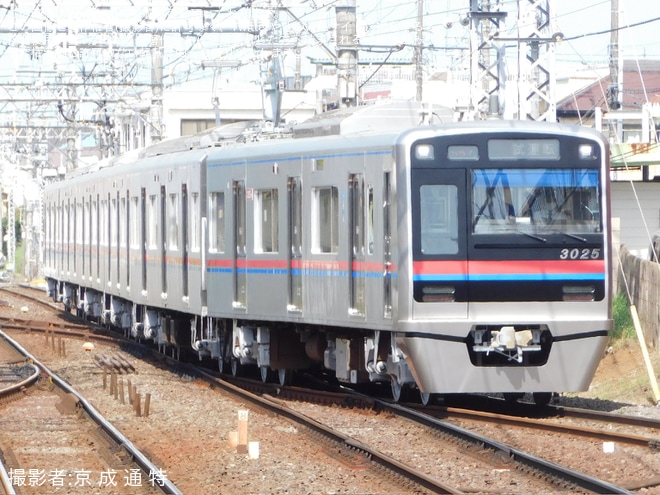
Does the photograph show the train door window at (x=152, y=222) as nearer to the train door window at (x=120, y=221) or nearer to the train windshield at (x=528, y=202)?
the train door window at (x=120, y=221)

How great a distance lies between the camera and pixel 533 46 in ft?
64.1

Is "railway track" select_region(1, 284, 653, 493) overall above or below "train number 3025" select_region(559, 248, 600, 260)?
Result: below

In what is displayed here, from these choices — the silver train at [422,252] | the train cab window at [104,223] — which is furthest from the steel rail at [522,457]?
the train cab window at [104,223]

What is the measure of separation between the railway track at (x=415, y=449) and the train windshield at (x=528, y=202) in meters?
1.66

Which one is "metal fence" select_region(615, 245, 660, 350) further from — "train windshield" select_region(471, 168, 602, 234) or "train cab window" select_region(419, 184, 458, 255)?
"train cab window" select_region(419, 184, 458, 255)

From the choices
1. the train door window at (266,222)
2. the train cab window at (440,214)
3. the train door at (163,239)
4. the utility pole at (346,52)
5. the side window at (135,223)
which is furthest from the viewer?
the side window at (135,223)

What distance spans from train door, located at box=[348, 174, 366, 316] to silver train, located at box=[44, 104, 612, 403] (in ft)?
0.06

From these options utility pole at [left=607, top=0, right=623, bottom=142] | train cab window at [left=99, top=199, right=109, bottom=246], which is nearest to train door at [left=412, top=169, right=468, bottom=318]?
train cab window at [left=99, top=199, right=109, bottom=246]

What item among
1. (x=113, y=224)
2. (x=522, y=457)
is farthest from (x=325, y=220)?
(x=113, y=224)

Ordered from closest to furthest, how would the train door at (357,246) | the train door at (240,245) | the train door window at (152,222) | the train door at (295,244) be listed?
1. the train door at (357,246)
2. the train door at (295,244)
3. the train door at (240,245)
4. the train door window at (152,222)

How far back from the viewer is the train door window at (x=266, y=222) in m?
14.0

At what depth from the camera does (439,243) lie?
1151 centimetres

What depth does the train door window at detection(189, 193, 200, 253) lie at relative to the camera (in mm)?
16125

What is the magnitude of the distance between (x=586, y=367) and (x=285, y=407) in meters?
2.83
